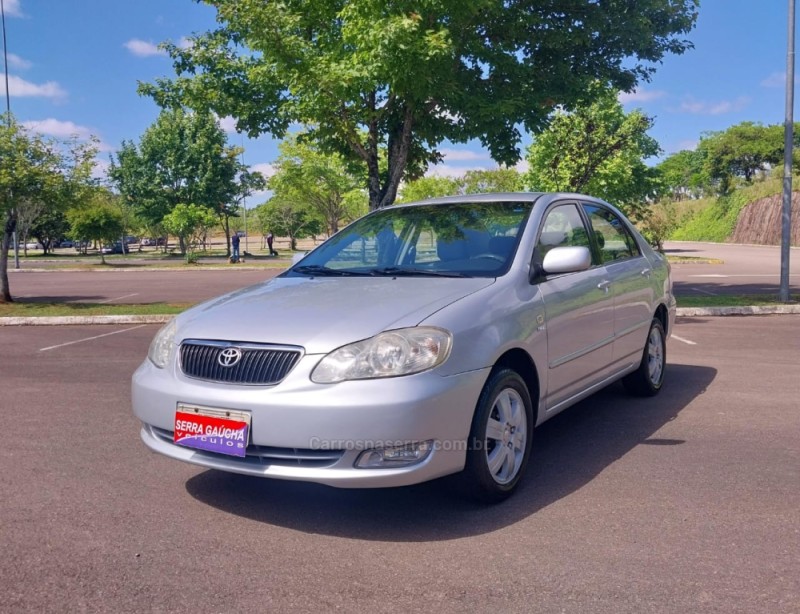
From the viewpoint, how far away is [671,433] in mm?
5285

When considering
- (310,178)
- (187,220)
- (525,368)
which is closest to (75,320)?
(525,368)

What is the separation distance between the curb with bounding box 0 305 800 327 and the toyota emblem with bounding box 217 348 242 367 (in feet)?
29.1

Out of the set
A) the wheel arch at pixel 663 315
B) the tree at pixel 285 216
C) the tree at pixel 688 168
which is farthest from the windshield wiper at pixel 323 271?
the tree at pixel 688 168

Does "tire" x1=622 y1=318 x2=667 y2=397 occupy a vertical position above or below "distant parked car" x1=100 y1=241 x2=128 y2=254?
below

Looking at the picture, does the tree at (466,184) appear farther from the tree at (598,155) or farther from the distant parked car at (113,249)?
the distant parked car at (113,249)

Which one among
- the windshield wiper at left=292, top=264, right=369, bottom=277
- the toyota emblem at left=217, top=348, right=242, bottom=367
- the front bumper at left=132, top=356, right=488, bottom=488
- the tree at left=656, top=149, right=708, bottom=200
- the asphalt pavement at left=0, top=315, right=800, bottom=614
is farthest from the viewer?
the tree at left=656, top=149, right=708, bottom=200

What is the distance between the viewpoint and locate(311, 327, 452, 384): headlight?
344cm

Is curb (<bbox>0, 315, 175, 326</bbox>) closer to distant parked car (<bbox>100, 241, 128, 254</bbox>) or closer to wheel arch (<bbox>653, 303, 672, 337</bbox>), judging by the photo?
wheel arch (<bbox>653, 303, 672, 337</bbox>)

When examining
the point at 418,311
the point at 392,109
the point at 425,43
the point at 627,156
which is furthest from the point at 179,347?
the point at 627,156

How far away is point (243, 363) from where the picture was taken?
3.57 meters

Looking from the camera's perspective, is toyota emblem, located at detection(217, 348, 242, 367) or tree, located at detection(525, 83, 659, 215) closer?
toyota emblem, located at detection(217, 348, 242, 367)

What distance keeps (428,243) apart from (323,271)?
0.70 metres

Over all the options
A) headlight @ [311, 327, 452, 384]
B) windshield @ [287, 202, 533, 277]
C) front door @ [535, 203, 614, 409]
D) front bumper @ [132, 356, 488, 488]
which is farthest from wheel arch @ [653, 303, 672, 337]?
headlight @ [311, 327, 452, 384]

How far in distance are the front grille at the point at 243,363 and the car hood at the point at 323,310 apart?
0.12 ft
